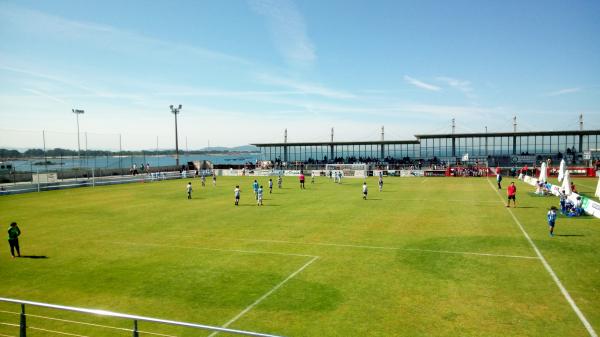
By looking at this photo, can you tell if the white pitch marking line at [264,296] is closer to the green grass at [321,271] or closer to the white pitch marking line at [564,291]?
the green grass at [321,271]

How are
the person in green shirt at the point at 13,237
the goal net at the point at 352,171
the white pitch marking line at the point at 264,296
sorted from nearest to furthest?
the white pitch marking line at the point at 264,296 < the person in green shirt at the point at 13,237 < the goal net at the point at 352,171

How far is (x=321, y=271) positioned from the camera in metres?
13.9

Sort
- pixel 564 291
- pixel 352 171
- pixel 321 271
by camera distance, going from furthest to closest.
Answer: pixel 352 171 → pixel 321 271 → pixel 564 291

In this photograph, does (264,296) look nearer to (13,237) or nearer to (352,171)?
(13,237)

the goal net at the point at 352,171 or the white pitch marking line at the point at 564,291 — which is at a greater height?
the goal net at the point at 352,171

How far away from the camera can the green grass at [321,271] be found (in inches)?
391

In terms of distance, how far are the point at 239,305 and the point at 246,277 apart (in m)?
2.47

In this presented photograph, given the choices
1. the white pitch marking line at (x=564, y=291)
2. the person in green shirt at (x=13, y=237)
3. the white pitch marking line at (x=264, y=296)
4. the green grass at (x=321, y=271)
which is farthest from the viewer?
the person in green shirt at (x=13, y=237)

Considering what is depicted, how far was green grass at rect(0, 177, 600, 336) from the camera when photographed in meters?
9.94

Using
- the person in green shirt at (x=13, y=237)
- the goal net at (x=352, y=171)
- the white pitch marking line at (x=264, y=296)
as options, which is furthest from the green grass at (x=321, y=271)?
A: the goal net at (x=352, y=171)

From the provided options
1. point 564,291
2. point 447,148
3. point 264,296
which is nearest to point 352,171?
point 447,148

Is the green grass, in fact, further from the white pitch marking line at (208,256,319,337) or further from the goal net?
the goal net

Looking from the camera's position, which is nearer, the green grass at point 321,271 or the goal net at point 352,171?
the green grass at point 321,271

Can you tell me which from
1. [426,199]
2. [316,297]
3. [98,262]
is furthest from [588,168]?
[98,262]
